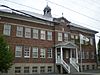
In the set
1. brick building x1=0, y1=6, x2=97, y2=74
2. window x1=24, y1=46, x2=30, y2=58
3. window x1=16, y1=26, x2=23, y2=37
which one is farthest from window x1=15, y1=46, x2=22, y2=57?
window x1=16, y1=26, x2=23, y2=37

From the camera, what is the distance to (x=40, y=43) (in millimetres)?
32125

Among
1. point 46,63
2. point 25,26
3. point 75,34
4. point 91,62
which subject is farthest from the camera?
point 91,62

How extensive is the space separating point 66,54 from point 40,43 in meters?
6.59

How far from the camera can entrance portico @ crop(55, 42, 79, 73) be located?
108ft

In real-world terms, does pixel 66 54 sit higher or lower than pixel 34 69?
higher

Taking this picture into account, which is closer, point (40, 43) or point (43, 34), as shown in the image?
point (40, 43)

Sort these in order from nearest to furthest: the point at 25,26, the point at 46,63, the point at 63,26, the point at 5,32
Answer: the point at 5,32 → the point at 25,26 → the point at 46,63 → the point at 63,26

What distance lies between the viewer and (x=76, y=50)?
1438 inches

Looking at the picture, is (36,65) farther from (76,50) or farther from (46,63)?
(76,50)

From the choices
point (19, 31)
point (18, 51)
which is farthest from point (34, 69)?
point (19, 31)

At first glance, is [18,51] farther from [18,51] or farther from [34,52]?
[34,52]

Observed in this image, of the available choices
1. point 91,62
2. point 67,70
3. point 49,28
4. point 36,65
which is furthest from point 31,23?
point 91,62

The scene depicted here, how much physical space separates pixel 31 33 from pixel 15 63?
236 inches

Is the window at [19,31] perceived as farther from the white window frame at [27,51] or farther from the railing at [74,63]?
the railing at [74,63]
